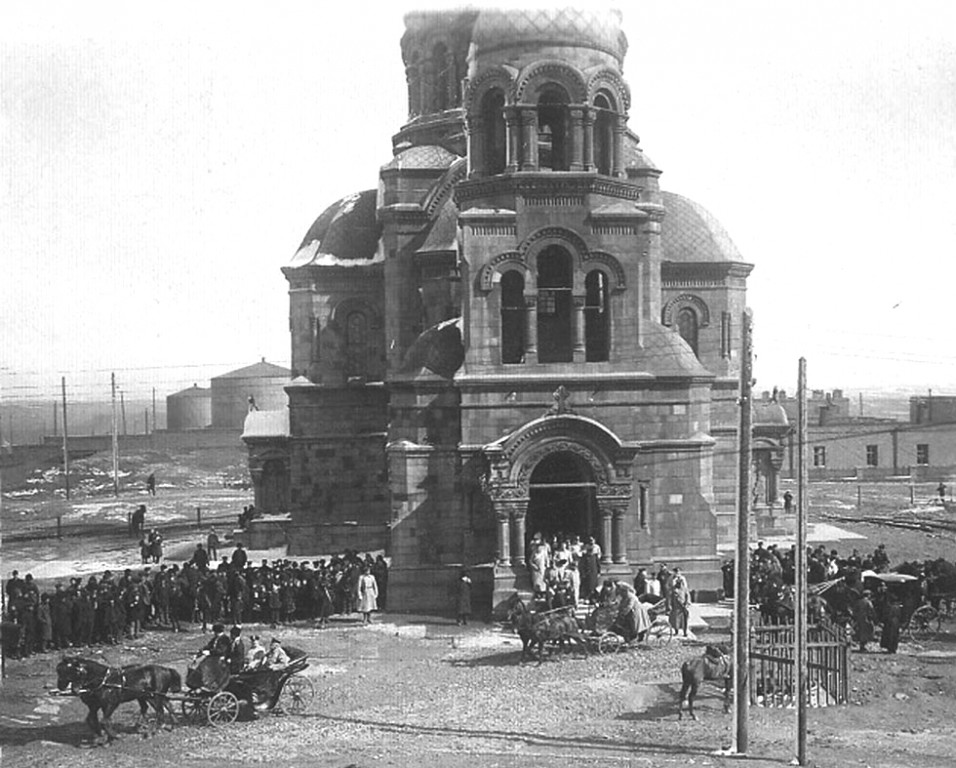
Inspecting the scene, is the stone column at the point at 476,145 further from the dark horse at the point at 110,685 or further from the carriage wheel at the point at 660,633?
the dark horse at the point at 110,685

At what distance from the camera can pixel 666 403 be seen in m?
26.0

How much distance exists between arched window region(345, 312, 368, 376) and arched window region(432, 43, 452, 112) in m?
7.68

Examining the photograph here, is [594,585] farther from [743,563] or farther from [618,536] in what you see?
[743,563]

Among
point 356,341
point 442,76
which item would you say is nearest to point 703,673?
point 356,341

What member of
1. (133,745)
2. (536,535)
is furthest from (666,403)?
(133,745)

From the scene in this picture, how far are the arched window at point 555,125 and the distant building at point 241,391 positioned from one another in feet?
195

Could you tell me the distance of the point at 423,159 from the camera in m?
34.4

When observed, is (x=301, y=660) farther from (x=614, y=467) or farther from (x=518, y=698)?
(x=614, y=467)

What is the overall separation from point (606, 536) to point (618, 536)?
11.1 inches

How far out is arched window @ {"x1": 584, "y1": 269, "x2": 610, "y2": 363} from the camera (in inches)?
1019

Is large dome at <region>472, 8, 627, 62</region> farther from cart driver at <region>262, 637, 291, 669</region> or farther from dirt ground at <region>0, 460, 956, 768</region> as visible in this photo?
cart driver at <region>262, 637, 291, 669</region>

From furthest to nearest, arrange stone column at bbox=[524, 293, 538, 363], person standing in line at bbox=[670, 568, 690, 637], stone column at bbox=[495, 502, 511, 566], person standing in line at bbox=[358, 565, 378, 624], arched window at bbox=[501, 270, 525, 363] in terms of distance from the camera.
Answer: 1. arched window at bbox=[501, 270, 525, 363]
2. stone column at bbox=[524, 293, 538, 363]
3. stone column at bbox=[495, 502, 511, 566]
4. person standing in line at bbox=[358, 565, 378, 624]
5. person standing in line at bbox=[670, 568, 690, 637]

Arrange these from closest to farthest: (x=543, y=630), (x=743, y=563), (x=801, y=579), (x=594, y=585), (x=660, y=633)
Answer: (x=801, y=579), (x=743, y=563), (x=543, y=630), (x=660, y=633), (x=594, y=585)

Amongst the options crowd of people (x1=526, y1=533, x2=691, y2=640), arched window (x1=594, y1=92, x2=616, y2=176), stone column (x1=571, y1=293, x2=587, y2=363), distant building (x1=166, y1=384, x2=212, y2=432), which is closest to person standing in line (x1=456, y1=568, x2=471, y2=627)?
crowd of people (x1=526, y1=533, x2=691, y2=640)
